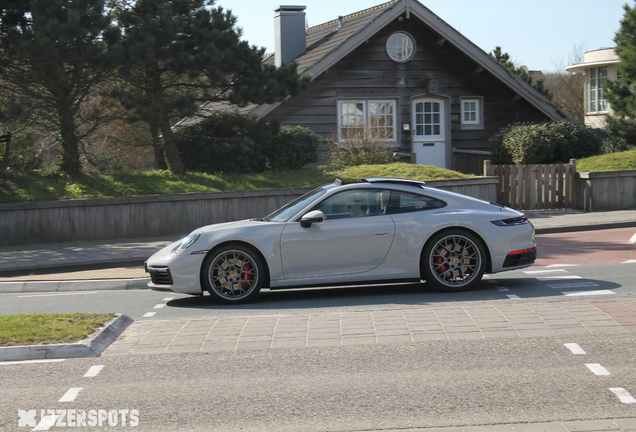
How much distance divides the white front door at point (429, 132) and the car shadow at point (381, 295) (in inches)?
603

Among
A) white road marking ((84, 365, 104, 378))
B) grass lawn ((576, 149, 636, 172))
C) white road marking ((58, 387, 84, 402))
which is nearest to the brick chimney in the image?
grass lawn ((576, 149, 636, 172))

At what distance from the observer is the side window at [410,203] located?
8.35 m

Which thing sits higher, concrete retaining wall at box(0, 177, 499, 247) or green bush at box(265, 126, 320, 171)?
green bush at box(265, 126, 320, 171)

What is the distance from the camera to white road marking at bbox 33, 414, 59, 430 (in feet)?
14.6

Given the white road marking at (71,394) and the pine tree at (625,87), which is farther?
the pine tree at (625,87)

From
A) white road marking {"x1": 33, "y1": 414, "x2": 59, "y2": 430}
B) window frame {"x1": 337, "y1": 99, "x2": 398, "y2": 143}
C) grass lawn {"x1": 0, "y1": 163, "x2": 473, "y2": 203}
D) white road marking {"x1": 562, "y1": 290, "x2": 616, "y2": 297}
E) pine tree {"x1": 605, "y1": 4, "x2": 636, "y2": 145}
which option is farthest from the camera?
window frame {"x1": 337, "y1": 99, "x2": 398, "y2": 143}

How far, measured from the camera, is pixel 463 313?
7.04 meters

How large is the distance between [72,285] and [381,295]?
4.89 metres

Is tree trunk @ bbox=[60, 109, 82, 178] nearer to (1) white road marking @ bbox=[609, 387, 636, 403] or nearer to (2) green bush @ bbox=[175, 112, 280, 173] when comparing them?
(2) green bush @ bbox=[175, 112, 280, 173]

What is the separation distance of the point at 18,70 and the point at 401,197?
10.9 m

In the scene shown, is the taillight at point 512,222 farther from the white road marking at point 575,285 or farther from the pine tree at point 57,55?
the pine tree at point 57,55

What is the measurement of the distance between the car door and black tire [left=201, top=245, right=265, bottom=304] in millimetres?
354

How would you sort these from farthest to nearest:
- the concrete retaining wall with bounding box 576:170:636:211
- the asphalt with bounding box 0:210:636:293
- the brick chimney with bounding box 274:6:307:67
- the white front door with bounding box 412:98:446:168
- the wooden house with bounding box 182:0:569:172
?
the brick chimney with bounding box 274:6:307:67
the white front door with bounding box 412:98:446:168
the wooden house with bounding box 182:0:569:172
the concrete retaining wall with bounding box 576:170:636:211
the asphalt with bounding box 0:210:636:293

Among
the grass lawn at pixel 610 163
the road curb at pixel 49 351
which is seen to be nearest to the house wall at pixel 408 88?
the grass lawn at pixel 610 163
